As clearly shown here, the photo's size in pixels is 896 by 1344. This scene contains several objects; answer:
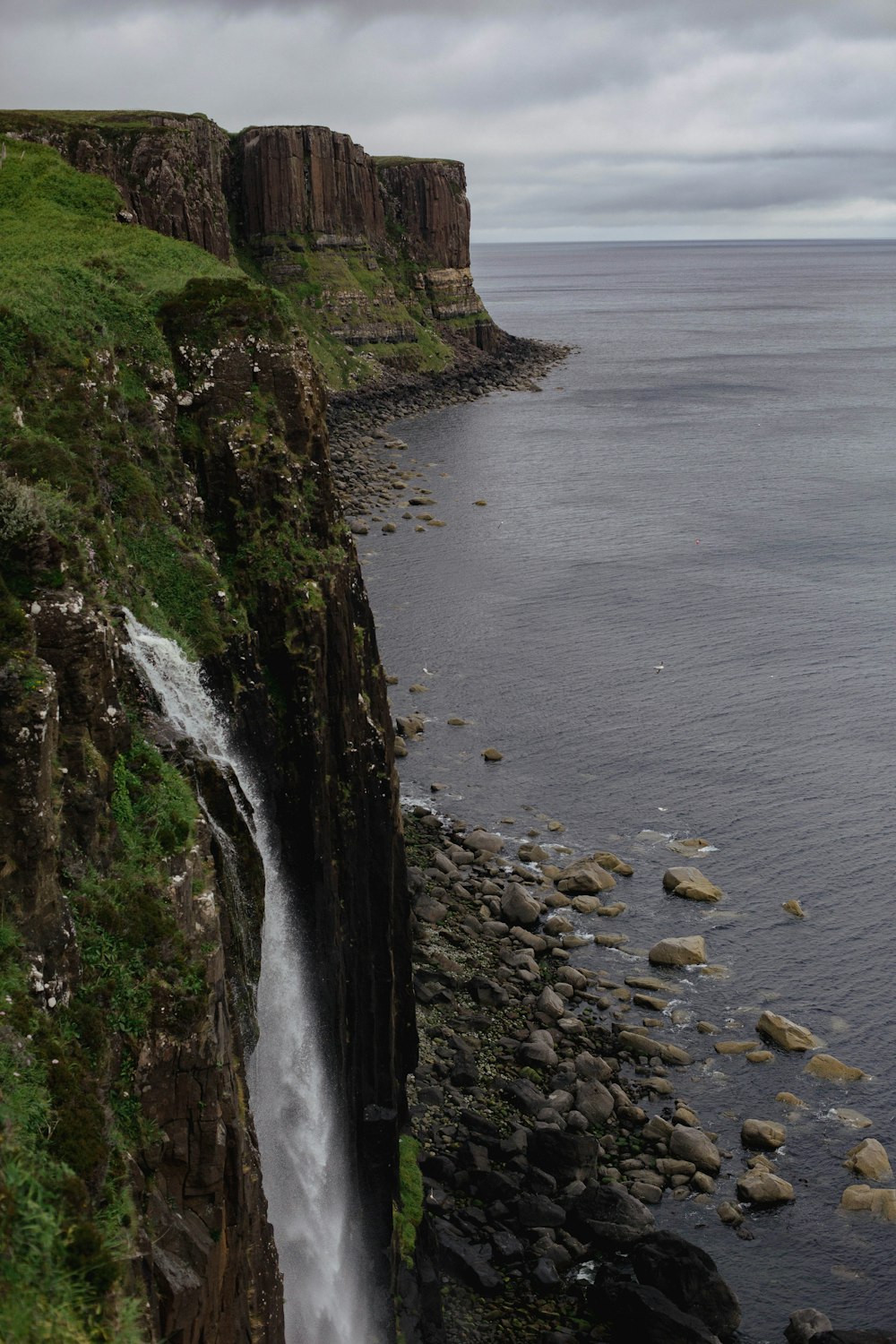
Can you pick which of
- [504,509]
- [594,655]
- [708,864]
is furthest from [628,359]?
[708,864]

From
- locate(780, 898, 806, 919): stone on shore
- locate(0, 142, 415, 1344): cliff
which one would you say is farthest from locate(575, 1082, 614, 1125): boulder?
locate(780, 898, 806, 919): stone on shore

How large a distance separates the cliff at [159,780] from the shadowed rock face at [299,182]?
103714 mm

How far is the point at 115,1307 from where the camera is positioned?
10914 millimetres

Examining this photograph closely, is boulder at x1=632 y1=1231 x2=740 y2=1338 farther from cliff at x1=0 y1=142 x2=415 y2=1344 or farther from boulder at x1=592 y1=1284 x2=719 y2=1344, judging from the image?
cliff at x1=0 y1=142 x2=415 y2=1344

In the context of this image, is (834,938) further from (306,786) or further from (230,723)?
(230,723)

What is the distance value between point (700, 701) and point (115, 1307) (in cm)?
4760

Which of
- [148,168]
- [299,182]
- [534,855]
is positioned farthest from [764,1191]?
[299,182]

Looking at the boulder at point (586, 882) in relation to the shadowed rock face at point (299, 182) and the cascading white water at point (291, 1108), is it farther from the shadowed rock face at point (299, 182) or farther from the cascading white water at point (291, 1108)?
the shadowed rock face at point (299, 182)

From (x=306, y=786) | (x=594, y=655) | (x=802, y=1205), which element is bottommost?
(x=802, y=1205)

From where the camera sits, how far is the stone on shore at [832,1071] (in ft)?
109

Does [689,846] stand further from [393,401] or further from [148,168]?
[393,401]

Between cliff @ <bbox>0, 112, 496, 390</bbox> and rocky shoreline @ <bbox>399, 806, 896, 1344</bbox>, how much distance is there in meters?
78.0

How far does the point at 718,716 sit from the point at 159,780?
1629 inches

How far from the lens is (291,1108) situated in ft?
71.5
